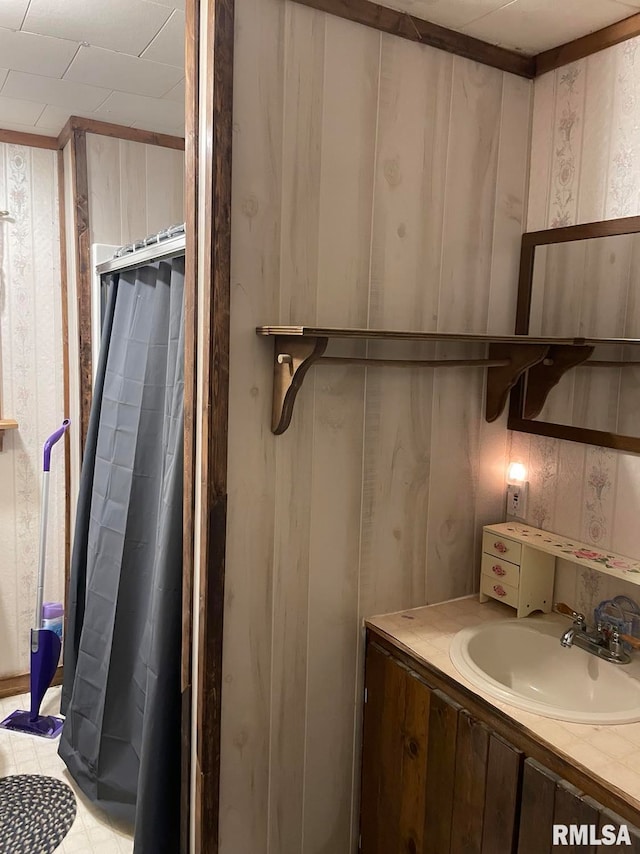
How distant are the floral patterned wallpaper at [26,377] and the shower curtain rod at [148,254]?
70cm

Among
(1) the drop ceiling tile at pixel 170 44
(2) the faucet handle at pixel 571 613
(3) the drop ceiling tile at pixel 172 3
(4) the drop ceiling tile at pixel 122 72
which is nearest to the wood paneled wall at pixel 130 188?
(4) the drop ceiling tile at pixel 122 72

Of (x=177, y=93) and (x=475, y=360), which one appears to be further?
(x=177, y=93)

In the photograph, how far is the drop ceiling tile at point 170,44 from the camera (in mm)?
1845

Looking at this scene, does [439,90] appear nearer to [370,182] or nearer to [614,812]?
[370,182]

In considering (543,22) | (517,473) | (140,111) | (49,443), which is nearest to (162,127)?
(140,111)

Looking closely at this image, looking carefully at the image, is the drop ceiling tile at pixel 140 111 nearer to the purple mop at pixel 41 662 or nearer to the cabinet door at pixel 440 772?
the purple mop at pixel 41 662

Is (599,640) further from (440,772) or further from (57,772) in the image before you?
(57,772)

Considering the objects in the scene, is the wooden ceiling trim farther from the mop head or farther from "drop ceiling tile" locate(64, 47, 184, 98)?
the mop head

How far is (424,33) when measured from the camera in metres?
1.75

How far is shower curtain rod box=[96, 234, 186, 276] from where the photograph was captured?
1741mm

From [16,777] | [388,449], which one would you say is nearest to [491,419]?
[388,449]

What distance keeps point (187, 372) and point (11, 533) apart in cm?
173

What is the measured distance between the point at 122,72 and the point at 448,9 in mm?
1064

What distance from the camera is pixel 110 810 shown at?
2.18 meters
